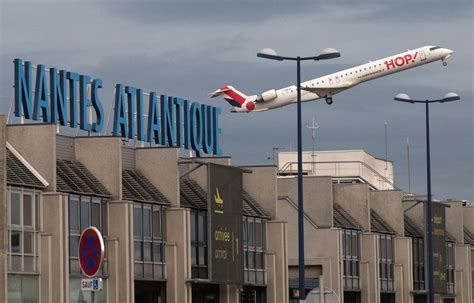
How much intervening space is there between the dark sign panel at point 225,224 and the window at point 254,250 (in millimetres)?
1848

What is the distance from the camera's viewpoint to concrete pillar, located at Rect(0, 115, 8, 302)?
166 feet

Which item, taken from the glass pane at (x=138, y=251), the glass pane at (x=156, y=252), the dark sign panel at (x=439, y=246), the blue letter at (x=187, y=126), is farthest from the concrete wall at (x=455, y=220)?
the glass pane at (x=138, y=251)

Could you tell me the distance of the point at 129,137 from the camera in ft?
219

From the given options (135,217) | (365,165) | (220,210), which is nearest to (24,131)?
(135,217)

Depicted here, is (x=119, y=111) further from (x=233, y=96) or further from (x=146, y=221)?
(x=233, y=96)

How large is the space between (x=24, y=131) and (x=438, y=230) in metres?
43.1

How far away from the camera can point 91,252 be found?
30438mm

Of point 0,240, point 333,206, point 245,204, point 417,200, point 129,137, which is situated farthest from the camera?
point 417,200

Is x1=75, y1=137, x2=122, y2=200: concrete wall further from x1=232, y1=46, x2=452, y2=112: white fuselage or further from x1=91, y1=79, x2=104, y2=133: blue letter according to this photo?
x1=232, y1=46, x2=452, y2=112: white fuselage

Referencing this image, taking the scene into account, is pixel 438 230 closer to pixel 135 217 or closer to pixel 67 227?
pixel 135 217

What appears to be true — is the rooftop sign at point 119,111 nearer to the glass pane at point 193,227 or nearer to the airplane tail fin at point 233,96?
the glass pane at point 193,227

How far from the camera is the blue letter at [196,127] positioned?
72688 millimetres

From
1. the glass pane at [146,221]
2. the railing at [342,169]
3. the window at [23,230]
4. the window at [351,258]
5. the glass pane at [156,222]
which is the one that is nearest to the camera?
the window at [23,230]

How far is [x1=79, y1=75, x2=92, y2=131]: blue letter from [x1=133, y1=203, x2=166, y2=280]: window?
165 inches
